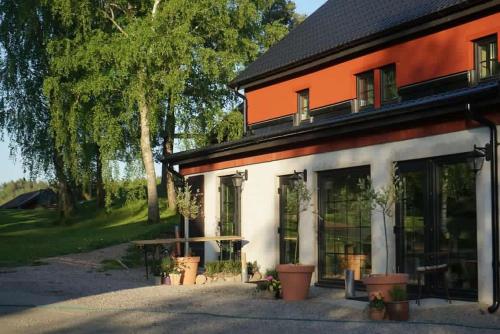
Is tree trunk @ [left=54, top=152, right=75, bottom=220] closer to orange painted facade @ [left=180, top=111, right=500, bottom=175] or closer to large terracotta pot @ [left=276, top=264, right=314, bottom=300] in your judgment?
orange painted facade @ [left=180, top=111, right=500, bottom=175]

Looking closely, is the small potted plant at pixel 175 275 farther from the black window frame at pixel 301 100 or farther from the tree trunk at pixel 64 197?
the tree trunk at pixel 64 197

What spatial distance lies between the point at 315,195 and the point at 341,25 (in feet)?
20.4

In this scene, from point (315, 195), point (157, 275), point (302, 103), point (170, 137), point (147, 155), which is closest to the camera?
point (315, 195)

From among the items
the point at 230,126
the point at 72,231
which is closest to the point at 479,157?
the point at 230,126

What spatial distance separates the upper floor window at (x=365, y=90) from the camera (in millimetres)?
17484

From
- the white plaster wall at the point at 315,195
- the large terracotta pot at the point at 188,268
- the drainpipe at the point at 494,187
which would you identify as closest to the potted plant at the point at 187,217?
the large terracotta pot at the point at 188,268

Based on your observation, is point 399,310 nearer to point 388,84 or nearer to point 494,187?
point 494,187

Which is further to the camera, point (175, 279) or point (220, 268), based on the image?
point (220, 268)

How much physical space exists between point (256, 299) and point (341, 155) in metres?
3.36

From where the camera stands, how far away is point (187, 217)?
19.1 metres

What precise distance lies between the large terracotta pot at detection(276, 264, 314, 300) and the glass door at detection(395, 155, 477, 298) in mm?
1679

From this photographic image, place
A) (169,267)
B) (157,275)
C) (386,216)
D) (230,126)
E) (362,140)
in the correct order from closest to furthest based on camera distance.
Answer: (386,216) → (362,140) → (169,267) → (157,275) → (230,126)

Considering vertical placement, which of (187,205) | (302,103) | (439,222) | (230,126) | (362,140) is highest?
(230,126)

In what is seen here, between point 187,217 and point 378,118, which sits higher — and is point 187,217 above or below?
below
